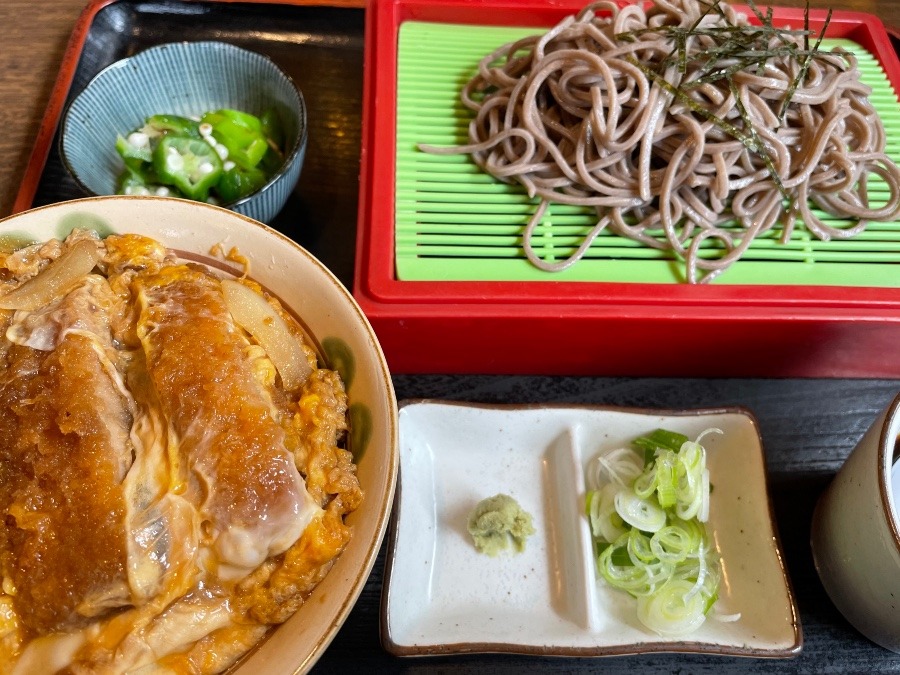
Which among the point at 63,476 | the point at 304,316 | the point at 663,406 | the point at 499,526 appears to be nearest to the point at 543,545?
the point at 499,526

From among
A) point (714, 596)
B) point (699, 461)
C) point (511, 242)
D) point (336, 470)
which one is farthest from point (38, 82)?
point (714, 596)

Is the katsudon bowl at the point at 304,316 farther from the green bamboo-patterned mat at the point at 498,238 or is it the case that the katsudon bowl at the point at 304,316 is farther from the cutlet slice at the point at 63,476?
the green bamboo-patterned mat at the point at 498,238

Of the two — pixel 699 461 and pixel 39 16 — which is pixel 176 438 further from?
pixel 39 16

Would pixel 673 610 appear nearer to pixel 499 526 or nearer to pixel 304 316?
pixel 499 526

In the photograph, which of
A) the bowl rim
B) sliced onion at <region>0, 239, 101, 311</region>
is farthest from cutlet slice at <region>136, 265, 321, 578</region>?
the bowl rim

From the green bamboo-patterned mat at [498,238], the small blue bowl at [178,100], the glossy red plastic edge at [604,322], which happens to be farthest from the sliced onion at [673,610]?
the small blue bowl at [178,100]

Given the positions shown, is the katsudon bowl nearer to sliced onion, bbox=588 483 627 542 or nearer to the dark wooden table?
the dark wooden table
